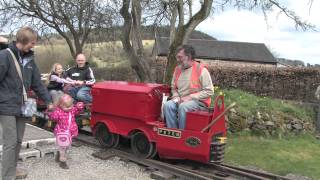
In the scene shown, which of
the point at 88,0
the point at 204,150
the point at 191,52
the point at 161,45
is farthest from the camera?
the point at 161,45

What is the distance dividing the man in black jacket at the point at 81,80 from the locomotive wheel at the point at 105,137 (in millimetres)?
1207

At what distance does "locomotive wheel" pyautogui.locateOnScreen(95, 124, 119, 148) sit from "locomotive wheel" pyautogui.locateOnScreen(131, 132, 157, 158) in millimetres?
527

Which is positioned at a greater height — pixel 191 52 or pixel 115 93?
pixel 191 52

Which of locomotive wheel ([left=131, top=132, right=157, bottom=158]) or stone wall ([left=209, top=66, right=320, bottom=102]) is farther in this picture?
stone wall ([left=209, top=66, right=320, bottom=102])

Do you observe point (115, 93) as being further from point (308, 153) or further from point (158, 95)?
point (308, 153)

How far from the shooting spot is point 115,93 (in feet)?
27.9

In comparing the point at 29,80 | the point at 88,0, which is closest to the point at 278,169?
the point at 29,80

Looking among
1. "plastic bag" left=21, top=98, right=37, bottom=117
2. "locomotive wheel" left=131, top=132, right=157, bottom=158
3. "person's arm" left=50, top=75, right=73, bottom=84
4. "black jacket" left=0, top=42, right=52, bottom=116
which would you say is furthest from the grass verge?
"black jacket" left=0, top=42, right=52, bottom=116

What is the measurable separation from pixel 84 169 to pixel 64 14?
17.9m

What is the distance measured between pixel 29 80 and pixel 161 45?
4079 centimetres

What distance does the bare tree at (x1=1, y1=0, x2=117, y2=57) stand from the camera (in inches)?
937

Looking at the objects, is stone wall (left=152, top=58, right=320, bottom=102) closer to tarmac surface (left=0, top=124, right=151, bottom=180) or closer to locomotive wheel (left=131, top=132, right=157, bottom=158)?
locomotive wheel (left=131, top=132, right=157, bottom=158)

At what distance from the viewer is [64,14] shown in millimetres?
24203

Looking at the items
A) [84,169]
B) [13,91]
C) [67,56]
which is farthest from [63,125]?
[67,56]
